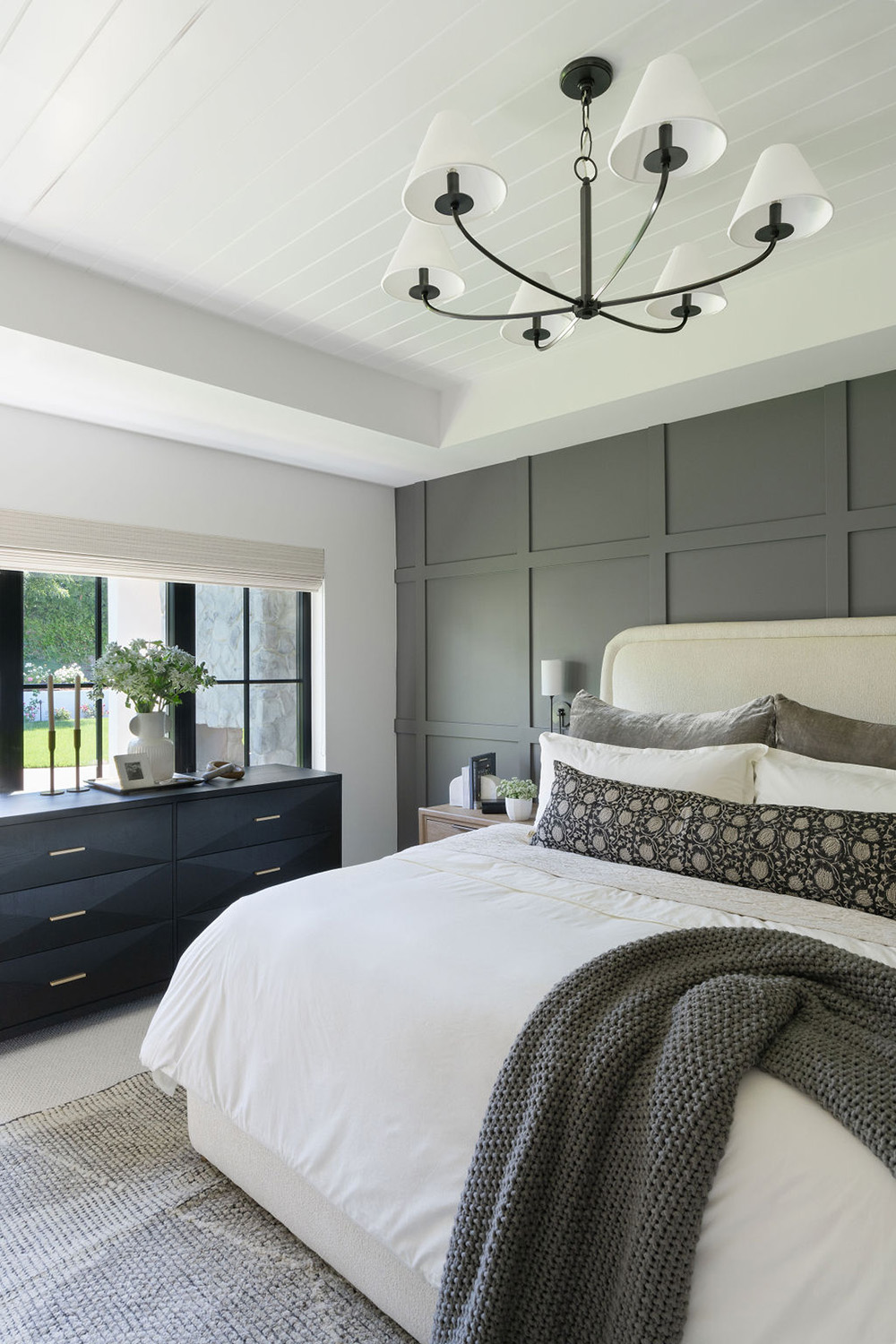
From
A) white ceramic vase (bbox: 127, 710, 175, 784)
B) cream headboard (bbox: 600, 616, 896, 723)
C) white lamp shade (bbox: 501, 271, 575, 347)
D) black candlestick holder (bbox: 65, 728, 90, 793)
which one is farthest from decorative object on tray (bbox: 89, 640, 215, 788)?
white lamp shade (bbox: 501, 271, 575, 347)

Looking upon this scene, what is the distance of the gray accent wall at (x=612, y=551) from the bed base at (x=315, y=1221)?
234 cm

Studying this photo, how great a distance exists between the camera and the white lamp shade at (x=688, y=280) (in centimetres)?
209

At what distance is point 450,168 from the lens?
5.10 ft

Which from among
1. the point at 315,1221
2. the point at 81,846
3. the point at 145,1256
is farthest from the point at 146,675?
the point at 315,1221

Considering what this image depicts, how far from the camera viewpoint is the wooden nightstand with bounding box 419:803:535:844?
A: 12.1 ft

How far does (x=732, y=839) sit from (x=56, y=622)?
9.62 ft

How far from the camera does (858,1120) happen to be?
3.51 feet

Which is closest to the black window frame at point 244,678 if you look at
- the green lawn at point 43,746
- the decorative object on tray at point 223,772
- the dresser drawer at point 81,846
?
the decorative object on tray at point 223,772

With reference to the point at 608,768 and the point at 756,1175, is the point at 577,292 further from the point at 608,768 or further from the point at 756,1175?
the point at 756,1175

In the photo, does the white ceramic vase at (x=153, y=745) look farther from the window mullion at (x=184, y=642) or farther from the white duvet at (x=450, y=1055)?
the white duvet at (x=450, y=1055)

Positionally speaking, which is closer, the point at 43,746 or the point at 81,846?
the point at 81,846

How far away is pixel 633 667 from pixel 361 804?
188cm

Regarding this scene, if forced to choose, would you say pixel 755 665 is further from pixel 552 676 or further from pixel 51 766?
pixel 51 766

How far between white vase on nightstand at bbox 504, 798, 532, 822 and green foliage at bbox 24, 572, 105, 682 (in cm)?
198
